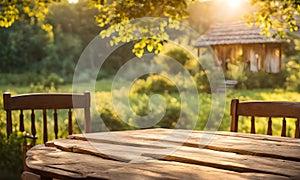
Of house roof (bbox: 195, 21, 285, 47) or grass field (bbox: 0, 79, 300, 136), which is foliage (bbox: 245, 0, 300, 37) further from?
house roof (bbox: 195, 21, 285, 47)

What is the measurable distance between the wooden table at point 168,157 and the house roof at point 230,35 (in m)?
5.40

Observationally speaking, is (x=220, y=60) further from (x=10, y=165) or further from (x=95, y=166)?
(x=95, y=166)

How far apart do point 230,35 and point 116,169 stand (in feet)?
21.5

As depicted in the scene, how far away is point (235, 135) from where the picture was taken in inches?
84.7

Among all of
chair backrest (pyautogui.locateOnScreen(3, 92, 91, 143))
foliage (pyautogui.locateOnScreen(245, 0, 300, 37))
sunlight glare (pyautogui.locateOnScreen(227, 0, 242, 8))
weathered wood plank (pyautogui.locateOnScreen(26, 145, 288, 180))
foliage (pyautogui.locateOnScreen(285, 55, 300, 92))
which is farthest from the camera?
sunlight glare (pyautogui.locateOnScreen(227, 0, 242, 8))

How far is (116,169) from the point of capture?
4.62 ft

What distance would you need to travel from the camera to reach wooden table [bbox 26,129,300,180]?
1.36 metres

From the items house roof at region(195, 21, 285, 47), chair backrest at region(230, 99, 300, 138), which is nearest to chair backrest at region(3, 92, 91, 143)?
chair backrest at region(230, 99, 300, 138)

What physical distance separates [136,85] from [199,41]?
163cm

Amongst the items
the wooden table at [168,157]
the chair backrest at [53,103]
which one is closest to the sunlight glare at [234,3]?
the chair backrest at [53,103]

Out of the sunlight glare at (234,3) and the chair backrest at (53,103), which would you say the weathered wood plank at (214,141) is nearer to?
the chair backrest at (53,103)

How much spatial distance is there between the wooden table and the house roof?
5.40 m

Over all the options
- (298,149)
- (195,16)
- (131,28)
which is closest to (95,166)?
(298,149)

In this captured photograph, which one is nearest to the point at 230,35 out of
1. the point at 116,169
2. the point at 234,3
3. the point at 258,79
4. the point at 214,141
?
the point at 234,3
